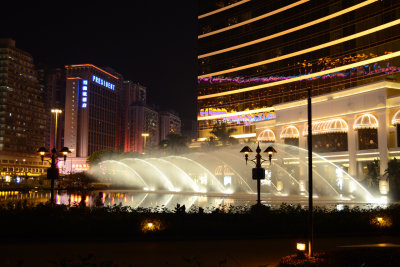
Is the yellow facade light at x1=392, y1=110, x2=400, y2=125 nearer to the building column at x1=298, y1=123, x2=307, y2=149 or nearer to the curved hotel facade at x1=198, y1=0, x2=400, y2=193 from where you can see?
the curved hotel facade at x1=198, y1=0, x2=400, y2=193

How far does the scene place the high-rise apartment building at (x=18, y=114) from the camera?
14925 cm

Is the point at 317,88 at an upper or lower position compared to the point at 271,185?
upper

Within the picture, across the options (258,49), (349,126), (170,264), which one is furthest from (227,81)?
(170,264)

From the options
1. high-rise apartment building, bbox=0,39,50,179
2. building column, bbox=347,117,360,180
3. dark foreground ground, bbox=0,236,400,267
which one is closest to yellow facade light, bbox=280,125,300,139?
building column, bbox=347,117,360,180

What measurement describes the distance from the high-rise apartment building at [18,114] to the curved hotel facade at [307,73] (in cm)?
8316

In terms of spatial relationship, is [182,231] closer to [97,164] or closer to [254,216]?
[254,216]

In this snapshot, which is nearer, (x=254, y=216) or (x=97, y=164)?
(x=254, y=216)

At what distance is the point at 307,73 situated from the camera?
76.5m

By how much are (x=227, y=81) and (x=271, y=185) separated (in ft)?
122

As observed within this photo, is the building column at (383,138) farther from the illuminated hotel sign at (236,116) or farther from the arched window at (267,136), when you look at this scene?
the illuminated hotel sign at (236,116)

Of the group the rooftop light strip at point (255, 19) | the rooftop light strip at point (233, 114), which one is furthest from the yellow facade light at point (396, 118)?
the rooftop light strip at point (255, 19)

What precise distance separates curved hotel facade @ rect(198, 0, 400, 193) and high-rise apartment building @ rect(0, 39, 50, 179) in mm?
83156

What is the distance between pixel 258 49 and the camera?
3492 inches

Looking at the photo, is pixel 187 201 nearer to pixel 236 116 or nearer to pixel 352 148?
pixel 352 148
